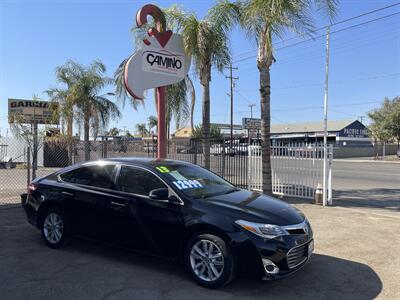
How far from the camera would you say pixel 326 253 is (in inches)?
253

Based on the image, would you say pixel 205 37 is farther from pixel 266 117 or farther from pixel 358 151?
pixel 358 151

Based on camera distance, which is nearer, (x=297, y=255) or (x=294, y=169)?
(x=297, y=255)

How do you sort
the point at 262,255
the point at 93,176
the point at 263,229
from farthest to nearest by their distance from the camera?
the point at 93,176
the point at 263,229
the point at 262,255

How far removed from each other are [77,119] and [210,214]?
57.6ft

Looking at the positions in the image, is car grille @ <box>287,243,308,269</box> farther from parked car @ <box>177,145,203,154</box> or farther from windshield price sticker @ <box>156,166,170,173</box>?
parked car @ <box>177,145,203,154</box>

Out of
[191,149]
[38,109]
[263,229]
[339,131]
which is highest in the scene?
[38,109]

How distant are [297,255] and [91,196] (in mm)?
3020

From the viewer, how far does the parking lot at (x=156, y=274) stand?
4.71 m

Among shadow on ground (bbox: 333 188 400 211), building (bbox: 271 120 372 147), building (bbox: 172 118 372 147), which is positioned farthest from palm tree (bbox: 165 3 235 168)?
building (bbox: 271 120 372 147)

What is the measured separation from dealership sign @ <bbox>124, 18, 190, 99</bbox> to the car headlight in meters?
5.87

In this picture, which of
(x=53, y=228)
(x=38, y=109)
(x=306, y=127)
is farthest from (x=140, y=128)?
(x=53, y=228)

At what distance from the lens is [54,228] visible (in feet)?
21.1

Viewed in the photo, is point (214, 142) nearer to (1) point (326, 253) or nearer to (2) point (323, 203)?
(2) point (323, 203)

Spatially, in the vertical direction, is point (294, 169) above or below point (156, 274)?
above
